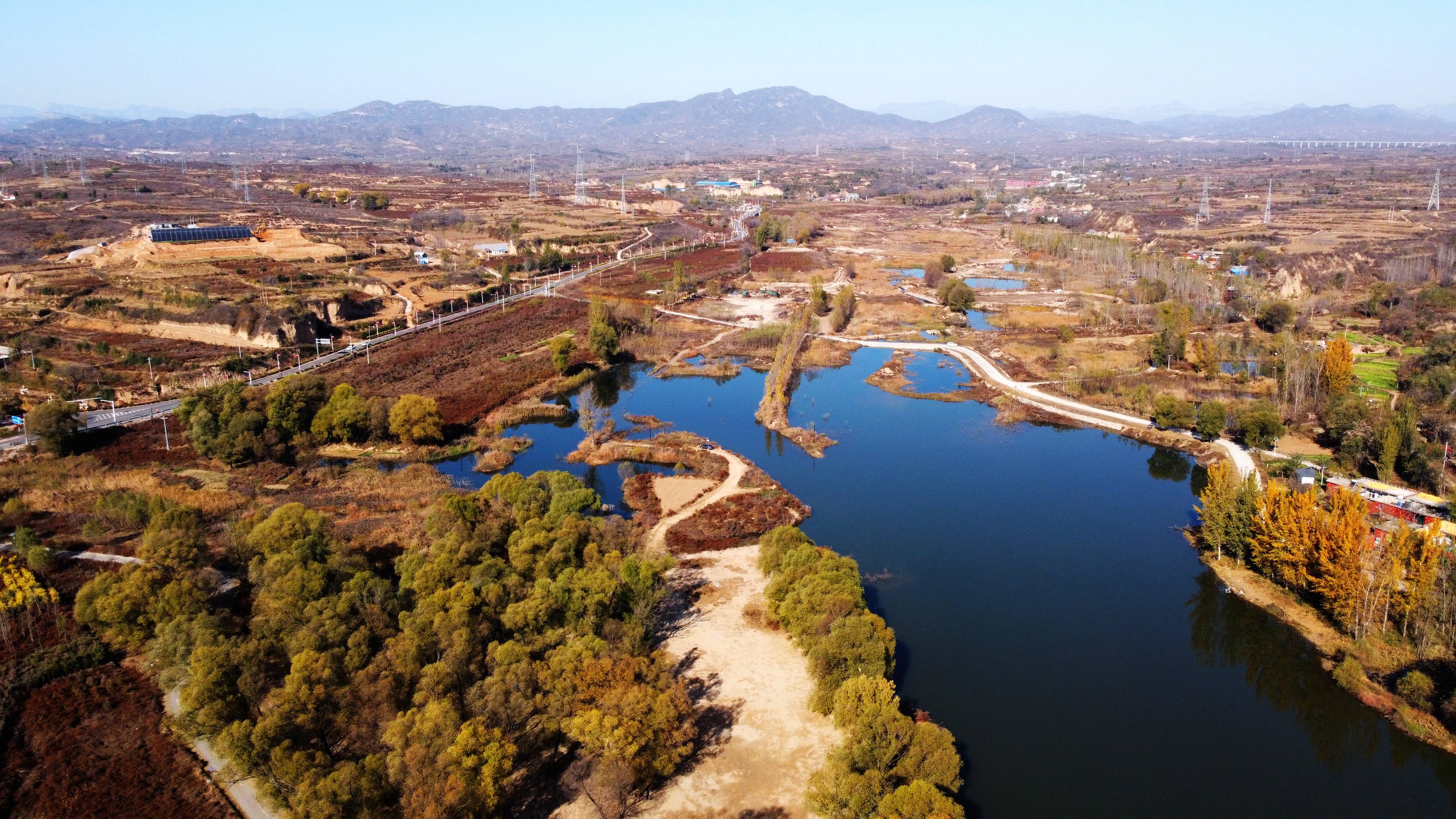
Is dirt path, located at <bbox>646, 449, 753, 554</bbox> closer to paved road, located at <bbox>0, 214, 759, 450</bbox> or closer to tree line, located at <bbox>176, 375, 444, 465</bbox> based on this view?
tree line, located at <bbox>176, 375, 444, 465</bbox>

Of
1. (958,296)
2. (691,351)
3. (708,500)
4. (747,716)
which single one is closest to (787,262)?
(958,296)

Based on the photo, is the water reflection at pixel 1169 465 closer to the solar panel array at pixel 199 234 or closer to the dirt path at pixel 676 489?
the dirt path at pixel 676 489

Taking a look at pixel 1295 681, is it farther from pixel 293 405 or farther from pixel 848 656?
pixel 293 405

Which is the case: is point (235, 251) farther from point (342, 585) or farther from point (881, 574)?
point (881, 574)

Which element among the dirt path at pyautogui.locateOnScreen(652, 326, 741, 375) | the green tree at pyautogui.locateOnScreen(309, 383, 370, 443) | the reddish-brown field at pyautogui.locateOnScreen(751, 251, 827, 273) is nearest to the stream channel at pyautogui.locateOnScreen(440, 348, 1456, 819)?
the green tree at pyautogui.locateOnScreen(309, 383, 370, 443)

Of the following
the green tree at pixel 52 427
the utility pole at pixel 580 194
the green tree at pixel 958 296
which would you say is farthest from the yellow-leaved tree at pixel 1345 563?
the utility pole at pixel 580 194

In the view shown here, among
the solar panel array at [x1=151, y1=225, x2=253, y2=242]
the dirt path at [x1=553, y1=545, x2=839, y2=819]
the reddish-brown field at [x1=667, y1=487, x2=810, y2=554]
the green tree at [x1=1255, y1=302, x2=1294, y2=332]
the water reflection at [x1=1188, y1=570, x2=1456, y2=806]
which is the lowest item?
the water reflection at [x1=1188, y1=570, x2=1456, y2=806]

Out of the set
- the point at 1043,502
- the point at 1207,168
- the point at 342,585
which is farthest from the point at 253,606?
the point at 1207,168
